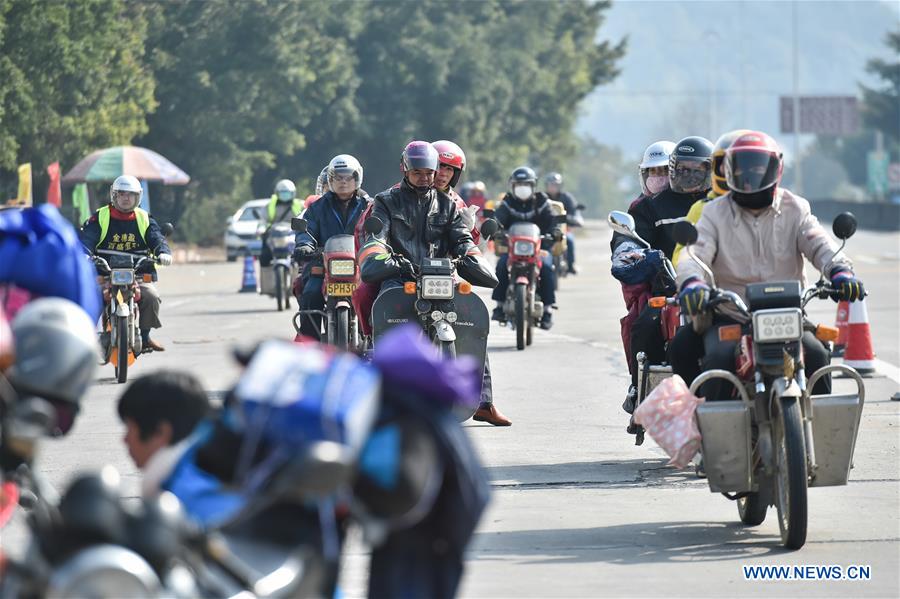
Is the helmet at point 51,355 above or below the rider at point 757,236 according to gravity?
below

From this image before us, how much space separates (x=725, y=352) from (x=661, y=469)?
243 cm

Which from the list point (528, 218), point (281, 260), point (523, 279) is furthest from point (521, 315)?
point (281, 260)

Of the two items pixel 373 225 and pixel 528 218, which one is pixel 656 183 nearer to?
pixel 373 225

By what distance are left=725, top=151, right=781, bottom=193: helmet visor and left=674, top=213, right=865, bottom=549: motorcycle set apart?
419 millimetres

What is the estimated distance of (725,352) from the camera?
8836 mm

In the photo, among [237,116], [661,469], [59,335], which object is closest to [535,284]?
[661,469]

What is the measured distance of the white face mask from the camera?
22.5 meters

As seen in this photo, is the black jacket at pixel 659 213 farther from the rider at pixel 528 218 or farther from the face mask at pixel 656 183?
the rider at pixel 528 218

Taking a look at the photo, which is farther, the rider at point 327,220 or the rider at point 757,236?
the rider at point 327,220

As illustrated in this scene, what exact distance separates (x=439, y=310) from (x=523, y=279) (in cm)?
760

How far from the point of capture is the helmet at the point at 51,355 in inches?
218

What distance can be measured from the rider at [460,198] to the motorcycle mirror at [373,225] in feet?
2.31

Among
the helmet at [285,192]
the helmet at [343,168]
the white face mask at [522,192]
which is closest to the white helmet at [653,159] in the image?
the helmet at [343,168]

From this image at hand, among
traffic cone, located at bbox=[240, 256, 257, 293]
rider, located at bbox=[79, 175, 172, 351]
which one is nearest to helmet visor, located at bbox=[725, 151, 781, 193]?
rider, located at bbox=[79, 175, 172, 351]
